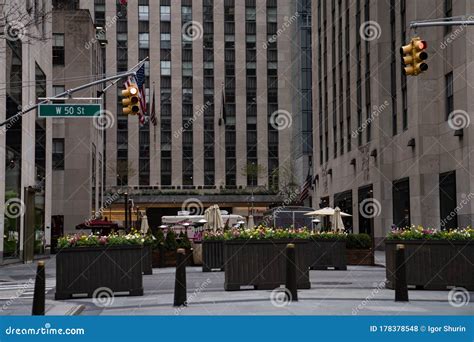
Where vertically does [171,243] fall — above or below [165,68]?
below

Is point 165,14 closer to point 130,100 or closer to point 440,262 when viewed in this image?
point 130,100

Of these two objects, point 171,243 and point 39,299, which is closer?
point 39,299

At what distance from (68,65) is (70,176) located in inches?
357

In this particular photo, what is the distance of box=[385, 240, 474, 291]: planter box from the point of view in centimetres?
1659

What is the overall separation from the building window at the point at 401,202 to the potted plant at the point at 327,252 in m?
16.7

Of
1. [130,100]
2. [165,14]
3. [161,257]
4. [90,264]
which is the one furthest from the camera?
[165,14]

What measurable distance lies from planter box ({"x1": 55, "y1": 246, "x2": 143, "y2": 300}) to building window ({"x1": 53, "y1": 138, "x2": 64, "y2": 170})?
4511cm

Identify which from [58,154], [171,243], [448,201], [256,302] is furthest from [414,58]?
[58,154]

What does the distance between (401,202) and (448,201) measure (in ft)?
26.5

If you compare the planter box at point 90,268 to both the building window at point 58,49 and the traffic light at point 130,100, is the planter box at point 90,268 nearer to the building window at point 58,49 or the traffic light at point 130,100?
the traffic light at point 130,100

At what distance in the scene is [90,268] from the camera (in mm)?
16203

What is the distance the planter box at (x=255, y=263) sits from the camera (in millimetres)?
16562

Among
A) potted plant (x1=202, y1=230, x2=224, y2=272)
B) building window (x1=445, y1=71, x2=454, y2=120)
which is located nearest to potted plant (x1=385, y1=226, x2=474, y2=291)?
potted plant (x1=202, y1=230, x2=224, y2=272)

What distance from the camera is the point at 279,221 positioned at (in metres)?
47.8
